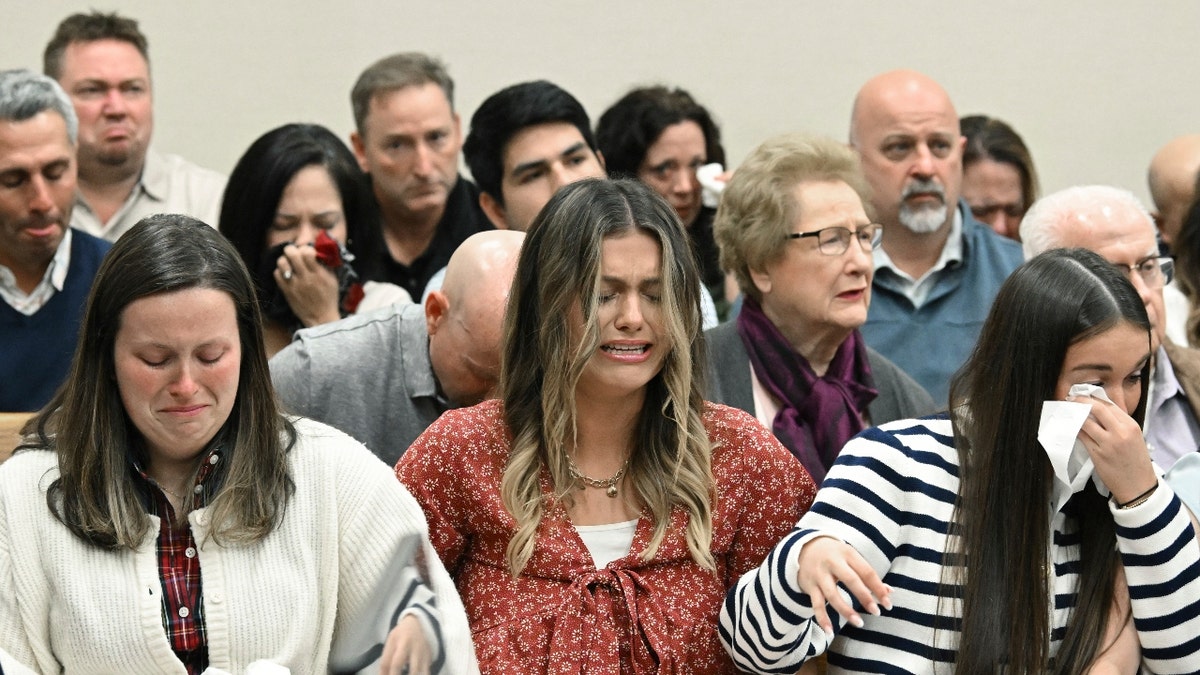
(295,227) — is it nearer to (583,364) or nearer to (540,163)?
(540,163)

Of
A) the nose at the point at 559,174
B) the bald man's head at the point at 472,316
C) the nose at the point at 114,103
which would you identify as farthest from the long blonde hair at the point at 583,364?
the nose at the point at 114,103

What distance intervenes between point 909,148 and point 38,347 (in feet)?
6.72

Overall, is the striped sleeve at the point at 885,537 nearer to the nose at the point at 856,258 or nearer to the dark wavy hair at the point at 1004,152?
the nose at the point at 856,258

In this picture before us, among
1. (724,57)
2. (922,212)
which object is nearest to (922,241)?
(922,212)

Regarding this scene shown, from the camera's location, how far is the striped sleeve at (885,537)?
87.7 inches

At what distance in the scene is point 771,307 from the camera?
304cm

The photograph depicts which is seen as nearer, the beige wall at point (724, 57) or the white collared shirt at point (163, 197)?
the white collared shirt at point (163, 197)

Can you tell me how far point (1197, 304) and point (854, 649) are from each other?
4.94 feet

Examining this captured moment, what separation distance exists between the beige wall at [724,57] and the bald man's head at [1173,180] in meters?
0.52

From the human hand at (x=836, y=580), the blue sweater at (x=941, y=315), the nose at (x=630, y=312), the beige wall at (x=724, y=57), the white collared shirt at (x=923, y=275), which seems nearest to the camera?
the human hand at (x=836, y=580)

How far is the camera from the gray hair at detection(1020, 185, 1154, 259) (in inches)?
122

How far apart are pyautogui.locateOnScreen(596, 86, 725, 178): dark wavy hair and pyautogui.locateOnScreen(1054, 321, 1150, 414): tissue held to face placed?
1.84m

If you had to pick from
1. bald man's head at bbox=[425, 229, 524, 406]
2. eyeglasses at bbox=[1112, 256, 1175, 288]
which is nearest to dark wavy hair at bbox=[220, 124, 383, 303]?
bald man's head at bbox=[425, 229, 524, 406]

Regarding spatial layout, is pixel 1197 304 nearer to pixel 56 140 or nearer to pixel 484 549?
pixel 484 549
